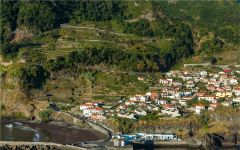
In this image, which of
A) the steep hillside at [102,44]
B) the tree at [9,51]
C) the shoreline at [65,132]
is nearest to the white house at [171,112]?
the shoreline at [65,132]

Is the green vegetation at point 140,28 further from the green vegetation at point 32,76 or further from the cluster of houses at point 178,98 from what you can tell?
the green vegetation at point 32,76

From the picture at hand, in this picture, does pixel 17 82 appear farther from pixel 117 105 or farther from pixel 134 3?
pixel 134 3

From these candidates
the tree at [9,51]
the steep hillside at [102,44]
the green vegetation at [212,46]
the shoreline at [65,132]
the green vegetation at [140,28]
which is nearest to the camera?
the shoreline at [65,132]

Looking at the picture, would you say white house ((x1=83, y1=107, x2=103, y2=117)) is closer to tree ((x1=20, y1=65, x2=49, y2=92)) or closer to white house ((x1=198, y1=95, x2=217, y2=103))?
tree ((x1=20, y1=65, x2=49, y2=92))

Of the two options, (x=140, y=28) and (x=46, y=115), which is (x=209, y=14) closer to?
(x=140, y=28)

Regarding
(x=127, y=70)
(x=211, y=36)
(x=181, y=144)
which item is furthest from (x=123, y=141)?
(x=211, y=36)

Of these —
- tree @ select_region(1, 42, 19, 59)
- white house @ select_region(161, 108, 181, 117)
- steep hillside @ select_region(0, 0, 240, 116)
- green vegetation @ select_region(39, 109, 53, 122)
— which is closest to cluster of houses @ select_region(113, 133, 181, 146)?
white house @ select_region(161, 108, 181, 117)

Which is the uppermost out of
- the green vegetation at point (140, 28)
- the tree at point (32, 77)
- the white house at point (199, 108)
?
the green vegetation at point (140, 28)
